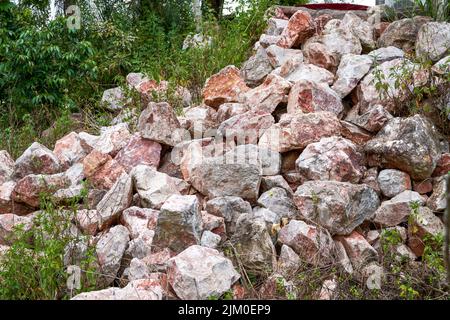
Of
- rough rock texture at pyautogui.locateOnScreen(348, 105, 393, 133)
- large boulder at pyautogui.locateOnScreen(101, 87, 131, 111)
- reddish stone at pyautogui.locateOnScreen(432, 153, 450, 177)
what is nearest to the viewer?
reddish stone at pyautogui.locateOnScreen(432, 153, 450, 177)

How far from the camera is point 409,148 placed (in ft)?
16.2

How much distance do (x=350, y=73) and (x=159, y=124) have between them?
1706 mm

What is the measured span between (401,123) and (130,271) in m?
2.27

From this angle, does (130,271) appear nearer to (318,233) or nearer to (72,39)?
(318,233)

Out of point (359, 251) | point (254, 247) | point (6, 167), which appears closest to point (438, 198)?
point (359, 251)

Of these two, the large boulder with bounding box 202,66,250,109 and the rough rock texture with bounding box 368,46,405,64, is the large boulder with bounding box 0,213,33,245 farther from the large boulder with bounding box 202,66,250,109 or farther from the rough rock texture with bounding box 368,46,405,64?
Answer: the rough rock texture with bounding box 368,46,405,64

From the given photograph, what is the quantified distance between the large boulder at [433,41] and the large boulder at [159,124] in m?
2.15

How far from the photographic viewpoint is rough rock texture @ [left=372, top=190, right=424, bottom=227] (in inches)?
185

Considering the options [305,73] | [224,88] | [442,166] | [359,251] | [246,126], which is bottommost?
[359,251]

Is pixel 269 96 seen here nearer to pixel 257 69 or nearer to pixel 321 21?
pixel 257 69

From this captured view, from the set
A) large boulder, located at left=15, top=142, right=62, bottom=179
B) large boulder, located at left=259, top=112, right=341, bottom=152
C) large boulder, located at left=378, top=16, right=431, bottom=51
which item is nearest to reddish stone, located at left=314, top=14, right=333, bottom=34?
large boulder, located at left=378, top=16, right=431, bottom=51

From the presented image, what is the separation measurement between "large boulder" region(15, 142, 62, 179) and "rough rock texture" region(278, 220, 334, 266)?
83.1 inches

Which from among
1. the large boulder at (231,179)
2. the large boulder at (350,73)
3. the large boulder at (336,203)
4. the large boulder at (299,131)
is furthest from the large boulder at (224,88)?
the large boulder at (336,203)

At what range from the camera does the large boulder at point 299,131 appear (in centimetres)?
521
